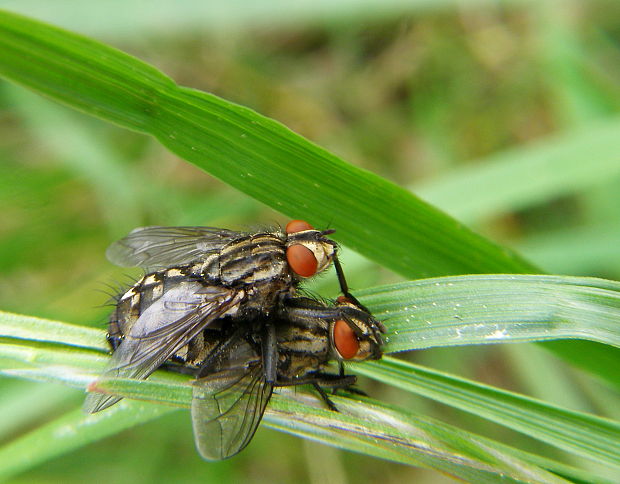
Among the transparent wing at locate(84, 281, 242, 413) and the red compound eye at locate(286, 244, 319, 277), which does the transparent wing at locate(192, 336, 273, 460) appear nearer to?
the transparent wing at locate(84, 281, 242, 413)

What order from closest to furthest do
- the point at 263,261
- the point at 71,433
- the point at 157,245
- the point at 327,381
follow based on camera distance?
1. the point at 71,433
2. the point at 327,381
3. the point at 263,261
4. the point at 157,245

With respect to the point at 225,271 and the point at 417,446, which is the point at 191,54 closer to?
the point at 225,271

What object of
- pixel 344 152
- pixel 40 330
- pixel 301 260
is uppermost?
pixel 344 152

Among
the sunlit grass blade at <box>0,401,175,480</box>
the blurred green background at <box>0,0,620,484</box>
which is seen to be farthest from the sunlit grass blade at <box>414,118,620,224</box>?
the sunlit grass blade at <box>0,401,175,480</box>

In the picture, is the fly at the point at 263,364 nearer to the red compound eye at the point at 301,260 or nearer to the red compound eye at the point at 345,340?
the red compound eye at the point at 345,340

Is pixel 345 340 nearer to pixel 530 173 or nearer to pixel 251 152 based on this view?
pixel 251 152

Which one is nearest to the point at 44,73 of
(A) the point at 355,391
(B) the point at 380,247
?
(B) the point at 380,247

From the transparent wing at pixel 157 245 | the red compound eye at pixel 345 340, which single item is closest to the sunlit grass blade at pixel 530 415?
the red compound eye at pixel 345 340

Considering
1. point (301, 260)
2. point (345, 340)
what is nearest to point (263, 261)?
point (301, 260)
